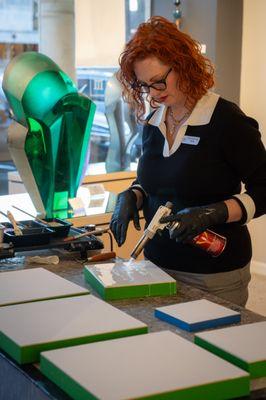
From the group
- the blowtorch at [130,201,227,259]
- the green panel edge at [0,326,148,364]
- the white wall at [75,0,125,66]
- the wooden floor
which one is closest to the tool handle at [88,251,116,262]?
the blowtorch at [130,201,227,259]

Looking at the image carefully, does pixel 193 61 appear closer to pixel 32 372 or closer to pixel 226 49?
pixel 32 372

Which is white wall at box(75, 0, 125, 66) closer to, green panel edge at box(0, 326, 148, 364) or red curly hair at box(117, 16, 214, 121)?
red curly hair at box(117, 16, 214, 121)

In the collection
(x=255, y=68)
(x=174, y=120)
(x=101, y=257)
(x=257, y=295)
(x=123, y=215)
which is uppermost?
(x=255, y=68)

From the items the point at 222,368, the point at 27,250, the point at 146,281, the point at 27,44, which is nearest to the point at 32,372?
the point at 222,368

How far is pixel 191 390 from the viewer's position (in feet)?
3.68

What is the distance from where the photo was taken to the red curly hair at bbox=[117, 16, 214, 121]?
1.93 metres

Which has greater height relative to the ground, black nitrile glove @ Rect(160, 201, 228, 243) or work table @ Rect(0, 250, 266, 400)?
black nitrile glove @ Rect(160, 201, 228, 243)

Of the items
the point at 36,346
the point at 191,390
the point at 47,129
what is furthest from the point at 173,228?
the point at 47,129

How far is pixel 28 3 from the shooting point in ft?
12.7

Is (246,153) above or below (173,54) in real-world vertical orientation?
below

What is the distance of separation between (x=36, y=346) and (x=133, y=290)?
0.41 metres

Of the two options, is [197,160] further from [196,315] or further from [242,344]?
[242,344]

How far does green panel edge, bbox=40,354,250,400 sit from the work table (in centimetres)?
2

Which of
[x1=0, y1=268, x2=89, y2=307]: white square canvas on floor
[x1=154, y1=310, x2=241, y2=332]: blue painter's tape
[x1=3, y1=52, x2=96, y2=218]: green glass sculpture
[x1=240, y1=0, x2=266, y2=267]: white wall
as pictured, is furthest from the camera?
[x1=240, y1=0, x2=266, y2=267]: white wall
